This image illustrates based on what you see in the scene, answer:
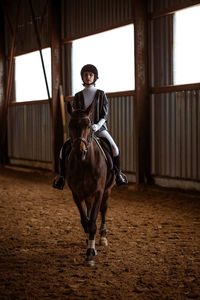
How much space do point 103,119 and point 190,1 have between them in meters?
4.36

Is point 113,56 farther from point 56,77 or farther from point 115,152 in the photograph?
point 115,152

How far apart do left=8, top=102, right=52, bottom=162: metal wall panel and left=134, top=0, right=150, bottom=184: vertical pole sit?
4.16m

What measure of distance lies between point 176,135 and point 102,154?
4159mm

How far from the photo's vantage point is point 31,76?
517 inches

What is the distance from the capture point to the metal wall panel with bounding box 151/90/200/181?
775 cm

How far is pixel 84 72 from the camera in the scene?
4367 millimetres

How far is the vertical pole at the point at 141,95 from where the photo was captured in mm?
8586

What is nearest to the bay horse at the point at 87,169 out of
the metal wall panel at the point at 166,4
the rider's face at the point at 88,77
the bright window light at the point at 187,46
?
the rider's face at the point at 88,77

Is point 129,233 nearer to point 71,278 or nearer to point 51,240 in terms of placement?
point 51,240

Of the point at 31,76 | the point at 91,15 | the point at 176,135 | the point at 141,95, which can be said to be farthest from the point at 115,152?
the point at 31,76

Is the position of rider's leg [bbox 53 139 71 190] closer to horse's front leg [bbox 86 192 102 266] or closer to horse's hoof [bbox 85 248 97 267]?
horse's front leg [bbox 86 192 102 266]

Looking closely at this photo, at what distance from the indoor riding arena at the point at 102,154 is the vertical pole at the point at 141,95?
22mm

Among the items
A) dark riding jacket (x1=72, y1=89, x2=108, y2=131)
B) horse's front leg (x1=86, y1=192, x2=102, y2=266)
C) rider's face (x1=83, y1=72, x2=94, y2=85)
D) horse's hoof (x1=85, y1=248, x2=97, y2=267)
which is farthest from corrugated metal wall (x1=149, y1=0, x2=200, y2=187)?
horse's hoof (x1=85, y1=248, x2=97, y2=267)

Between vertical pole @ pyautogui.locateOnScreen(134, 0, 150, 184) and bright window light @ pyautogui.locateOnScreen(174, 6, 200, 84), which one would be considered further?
vertical pole @ pyautogui.locateOnScreen(134, 0, 150, 184)
